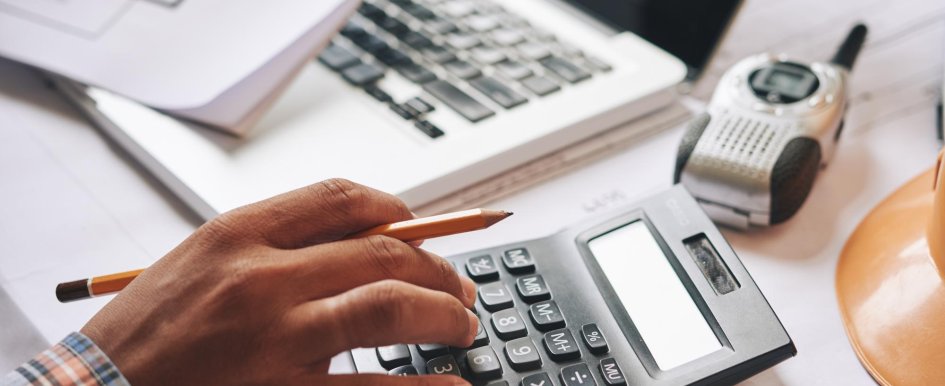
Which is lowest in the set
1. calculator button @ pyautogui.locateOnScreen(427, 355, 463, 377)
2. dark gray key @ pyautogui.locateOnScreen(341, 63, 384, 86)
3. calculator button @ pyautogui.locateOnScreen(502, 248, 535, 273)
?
calculator button @ pyautogui.locateOnScreen(427, 355, 463, 377)

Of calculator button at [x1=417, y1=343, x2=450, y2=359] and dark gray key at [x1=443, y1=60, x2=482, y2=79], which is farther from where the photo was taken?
dark gray key at [x1=443, y1=60, x2=482, y2=79]

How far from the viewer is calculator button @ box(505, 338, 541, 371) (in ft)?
1.15

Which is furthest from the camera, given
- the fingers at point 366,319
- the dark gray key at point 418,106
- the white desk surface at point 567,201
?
the dark gray key at point 418,106

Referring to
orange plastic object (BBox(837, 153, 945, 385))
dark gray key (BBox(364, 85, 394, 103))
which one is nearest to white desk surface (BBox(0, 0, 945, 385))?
orange plastic object (BBox(837, 153, 945, 385))

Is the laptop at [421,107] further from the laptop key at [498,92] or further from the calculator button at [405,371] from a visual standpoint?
the calculator button at [405,371]

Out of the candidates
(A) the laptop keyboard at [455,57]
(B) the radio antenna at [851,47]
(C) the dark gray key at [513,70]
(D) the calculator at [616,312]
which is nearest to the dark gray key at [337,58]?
(A) the laptop keyboard at [455,57]

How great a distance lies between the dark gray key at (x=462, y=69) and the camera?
1.78 feet

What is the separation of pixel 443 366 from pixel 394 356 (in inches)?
0.9

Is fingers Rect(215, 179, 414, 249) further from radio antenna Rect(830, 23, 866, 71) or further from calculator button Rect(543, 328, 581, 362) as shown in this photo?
radio antenna Rect(830, 23, 866, 71)

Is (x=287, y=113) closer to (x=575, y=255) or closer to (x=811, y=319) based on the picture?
(x=575, y=255)

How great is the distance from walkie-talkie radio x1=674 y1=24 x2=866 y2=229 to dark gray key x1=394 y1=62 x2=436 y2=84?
182 millimetres

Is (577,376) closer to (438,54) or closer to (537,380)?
(537,380)

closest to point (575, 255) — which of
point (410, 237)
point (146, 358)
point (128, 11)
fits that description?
point (410, 237)

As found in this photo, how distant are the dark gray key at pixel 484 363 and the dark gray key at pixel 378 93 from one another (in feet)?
0.74
